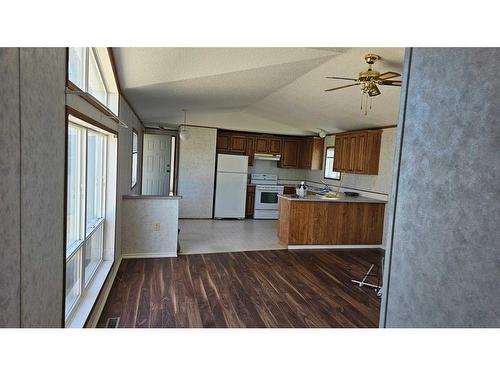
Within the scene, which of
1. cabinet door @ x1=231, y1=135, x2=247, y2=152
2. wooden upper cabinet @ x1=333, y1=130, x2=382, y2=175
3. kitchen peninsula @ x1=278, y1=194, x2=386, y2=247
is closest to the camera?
kitchen peninsula @ x1=278, y1=194, x2=386, y2=247

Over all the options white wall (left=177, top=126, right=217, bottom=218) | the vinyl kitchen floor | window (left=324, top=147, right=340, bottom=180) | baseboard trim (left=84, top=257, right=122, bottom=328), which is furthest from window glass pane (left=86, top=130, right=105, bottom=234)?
window (left=324, top=147, right=340, bottom=180)

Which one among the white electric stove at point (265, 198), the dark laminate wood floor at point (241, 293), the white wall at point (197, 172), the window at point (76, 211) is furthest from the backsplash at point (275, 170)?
the window at point (76, 211)

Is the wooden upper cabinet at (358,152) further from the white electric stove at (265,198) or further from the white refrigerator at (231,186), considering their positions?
the white refrigerator at (231,186)

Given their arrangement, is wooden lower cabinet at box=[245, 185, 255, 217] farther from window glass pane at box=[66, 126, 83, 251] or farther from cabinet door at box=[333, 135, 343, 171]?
window glass pane at box=[66, 126, 83, 251]

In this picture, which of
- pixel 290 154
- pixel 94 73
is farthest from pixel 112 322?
pixel 290 154

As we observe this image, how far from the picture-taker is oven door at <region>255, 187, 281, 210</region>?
7.80 metres

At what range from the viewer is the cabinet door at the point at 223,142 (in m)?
7.74

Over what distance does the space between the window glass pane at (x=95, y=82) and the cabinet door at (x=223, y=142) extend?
4.54 meters

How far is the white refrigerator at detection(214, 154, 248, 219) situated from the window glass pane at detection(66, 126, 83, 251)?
5.03m

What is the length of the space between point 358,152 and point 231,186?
3.04 meters
